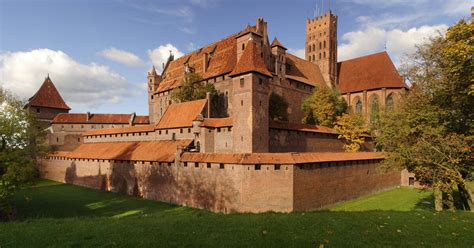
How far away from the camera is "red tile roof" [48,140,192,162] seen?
26375 mm

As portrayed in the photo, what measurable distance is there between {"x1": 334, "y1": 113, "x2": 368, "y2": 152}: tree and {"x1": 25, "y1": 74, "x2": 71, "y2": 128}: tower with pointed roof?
46.0 metres

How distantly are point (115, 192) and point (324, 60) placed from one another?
142ft

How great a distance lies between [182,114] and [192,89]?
6452 mm

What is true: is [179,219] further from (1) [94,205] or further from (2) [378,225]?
(1) [94,205]

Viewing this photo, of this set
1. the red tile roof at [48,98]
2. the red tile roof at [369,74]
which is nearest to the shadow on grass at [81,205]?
the red tile roof at [48,98]

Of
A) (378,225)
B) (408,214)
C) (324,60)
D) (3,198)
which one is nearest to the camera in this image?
(378,225)

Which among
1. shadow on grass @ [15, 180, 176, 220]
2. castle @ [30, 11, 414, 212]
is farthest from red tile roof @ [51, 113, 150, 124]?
shadow on grass @ [15, 180, 176, 220]

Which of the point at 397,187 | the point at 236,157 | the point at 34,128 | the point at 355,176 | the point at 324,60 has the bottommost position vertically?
the point at 397,187

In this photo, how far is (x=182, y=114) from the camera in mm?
30797

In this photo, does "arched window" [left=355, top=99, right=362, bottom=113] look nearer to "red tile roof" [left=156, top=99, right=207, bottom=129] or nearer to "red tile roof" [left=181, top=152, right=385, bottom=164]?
"red tile roof" [left=181, top=152, right=385, bottom=164]

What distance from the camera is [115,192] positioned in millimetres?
29844

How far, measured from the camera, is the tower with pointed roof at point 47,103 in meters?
48.4

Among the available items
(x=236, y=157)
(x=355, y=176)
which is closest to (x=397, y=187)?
(x=355, y=176)

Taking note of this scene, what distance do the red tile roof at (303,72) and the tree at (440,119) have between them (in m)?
22.1
